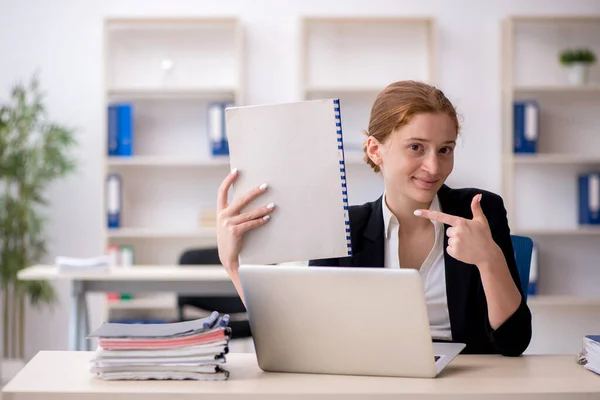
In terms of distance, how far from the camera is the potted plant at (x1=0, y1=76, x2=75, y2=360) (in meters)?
4.44

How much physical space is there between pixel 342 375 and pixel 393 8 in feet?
12.5

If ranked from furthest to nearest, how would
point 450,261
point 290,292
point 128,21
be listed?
point 128,21, point 450,261, point 290,292

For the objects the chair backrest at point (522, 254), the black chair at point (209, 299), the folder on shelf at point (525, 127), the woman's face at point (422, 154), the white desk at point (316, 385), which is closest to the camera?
the white desk at point (316, 385)

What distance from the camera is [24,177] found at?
4.52 metres

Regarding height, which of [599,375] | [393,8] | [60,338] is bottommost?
[60,338]

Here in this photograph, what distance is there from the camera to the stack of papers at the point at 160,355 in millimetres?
1373

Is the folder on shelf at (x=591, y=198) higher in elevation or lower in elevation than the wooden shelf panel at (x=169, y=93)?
lower

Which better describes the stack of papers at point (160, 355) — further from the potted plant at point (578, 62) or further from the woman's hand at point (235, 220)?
the potted plant at point (578, 62)

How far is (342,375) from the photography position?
4.63 feet

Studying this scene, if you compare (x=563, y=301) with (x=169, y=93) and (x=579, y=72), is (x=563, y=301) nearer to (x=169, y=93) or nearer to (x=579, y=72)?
(x=579, y=72)

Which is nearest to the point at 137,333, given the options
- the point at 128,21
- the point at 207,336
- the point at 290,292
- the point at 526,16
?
the point at 207,336

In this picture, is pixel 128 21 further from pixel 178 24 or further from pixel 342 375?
pixel 342 375

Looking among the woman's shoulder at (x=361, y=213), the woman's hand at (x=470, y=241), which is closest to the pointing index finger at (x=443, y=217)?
the woman's hand at (x=470, y=241)

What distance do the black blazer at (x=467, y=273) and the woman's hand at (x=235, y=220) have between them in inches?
10.6
